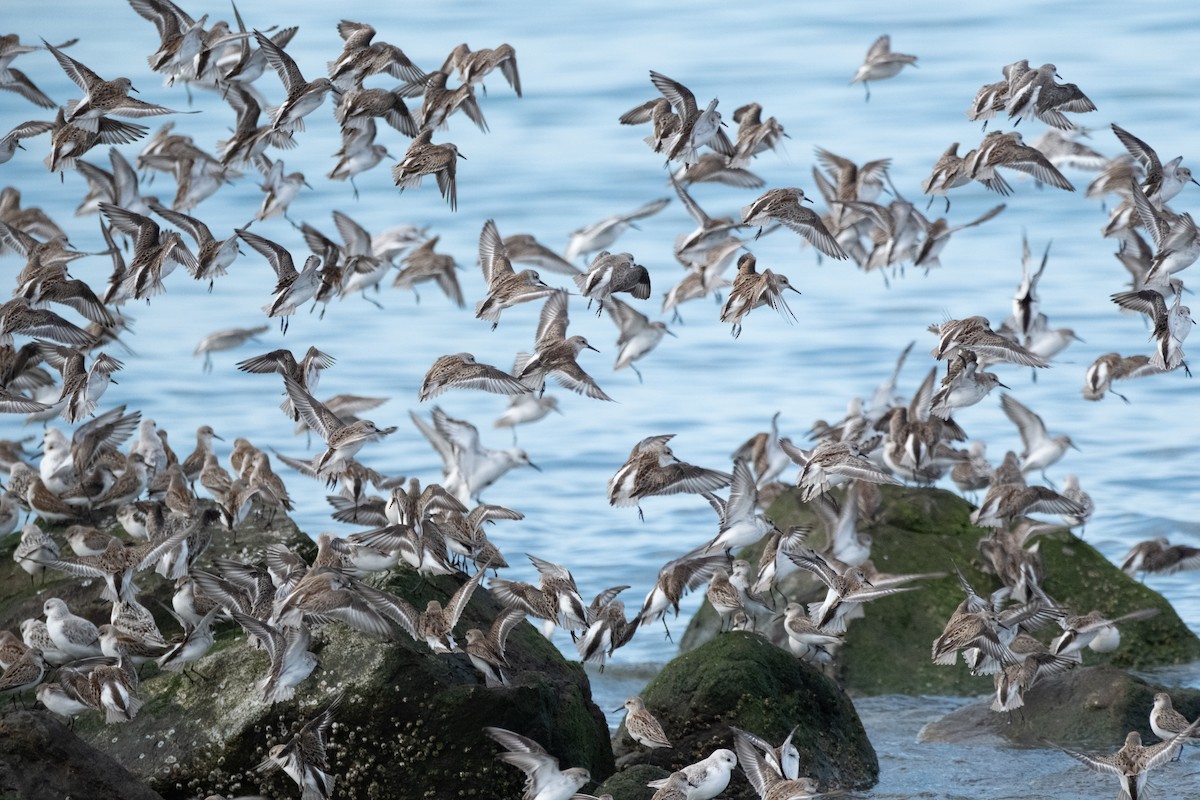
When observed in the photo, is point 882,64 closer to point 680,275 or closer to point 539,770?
point 680,275

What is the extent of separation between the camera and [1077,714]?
11.2 m

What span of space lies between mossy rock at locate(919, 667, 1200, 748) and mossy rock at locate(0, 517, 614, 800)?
10.4 ft

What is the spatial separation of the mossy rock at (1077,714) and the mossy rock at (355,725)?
10.4 ft

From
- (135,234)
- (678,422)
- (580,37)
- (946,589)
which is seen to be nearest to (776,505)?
(946,589)

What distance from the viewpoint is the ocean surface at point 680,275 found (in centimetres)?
1755

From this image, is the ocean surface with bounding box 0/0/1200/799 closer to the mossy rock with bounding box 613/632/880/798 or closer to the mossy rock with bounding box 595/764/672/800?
the mossy rock with bounding box 613/632/880/798

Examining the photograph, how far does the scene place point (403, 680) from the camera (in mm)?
9289

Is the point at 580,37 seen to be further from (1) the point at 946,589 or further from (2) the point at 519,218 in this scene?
(1) the point at 946,589

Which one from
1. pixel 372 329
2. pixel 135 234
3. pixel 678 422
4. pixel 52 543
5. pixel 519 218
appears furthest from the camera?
pixel 519 218

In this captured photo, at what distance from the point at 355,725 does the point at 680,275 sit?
15884 mm

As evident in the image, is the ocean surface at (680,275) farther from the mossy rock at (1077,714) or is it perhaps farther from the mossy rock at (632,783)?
the mossy rock at (632,783)

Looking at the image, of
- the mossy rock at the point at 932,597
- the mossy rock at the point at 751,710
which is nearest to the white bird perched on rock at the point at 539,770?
the mossy rock at the point at 751,710

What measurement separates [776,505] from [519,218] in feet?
45.9

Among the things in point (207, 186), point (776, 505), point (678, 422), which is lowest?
point (678, 422)
